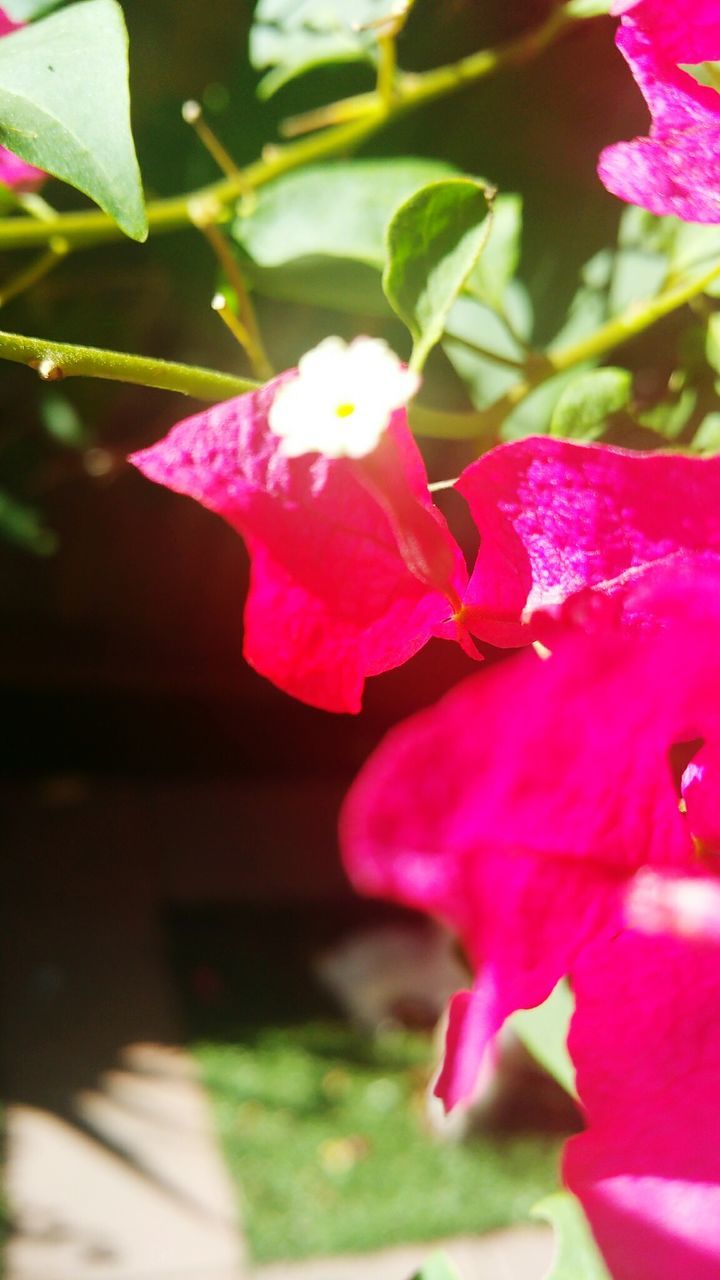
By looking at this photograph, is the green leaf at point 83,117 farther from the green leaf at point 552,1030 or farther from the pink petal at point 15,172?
the green leaf at point 552,1030

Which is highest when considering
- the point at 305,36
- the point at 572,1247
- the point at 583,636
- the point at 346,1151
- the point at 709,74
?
the point at 305,36

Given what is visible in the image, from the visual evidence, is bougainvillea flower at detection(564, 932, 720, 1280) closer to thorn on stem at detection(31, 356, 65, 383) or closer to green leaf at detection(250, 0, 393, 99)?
thorn on stem at detection(31, 356, 65, 383)

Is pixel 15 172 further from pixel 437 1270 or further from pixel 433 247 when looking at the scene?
pixel 437 1270

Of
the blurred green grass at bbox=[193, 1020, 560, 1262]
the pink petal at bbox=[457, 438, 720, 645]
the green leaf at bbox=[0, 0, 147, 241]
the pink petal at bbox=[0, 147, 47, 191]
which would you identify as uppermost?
the pink petal at bbox=[0, 147, 47, 191]

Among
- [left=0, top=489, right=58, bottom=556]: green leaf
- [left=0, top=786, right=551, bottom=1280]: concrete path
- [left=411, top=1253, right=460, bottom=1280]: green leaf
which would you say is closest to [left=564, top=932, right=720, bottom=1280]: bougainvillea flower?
[left=411, top=1253, right=460, bottom=1280]: green leaf

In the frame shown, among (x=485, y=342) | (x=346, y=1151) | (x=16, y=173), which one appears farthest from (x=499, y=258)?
(x=346, y=1151)

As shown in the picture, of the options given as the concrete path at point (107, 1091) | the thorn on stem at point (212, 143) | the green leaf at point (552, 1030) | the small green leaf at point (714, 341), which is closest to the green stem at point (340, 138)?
the thorn on stem at point (212, 143)
